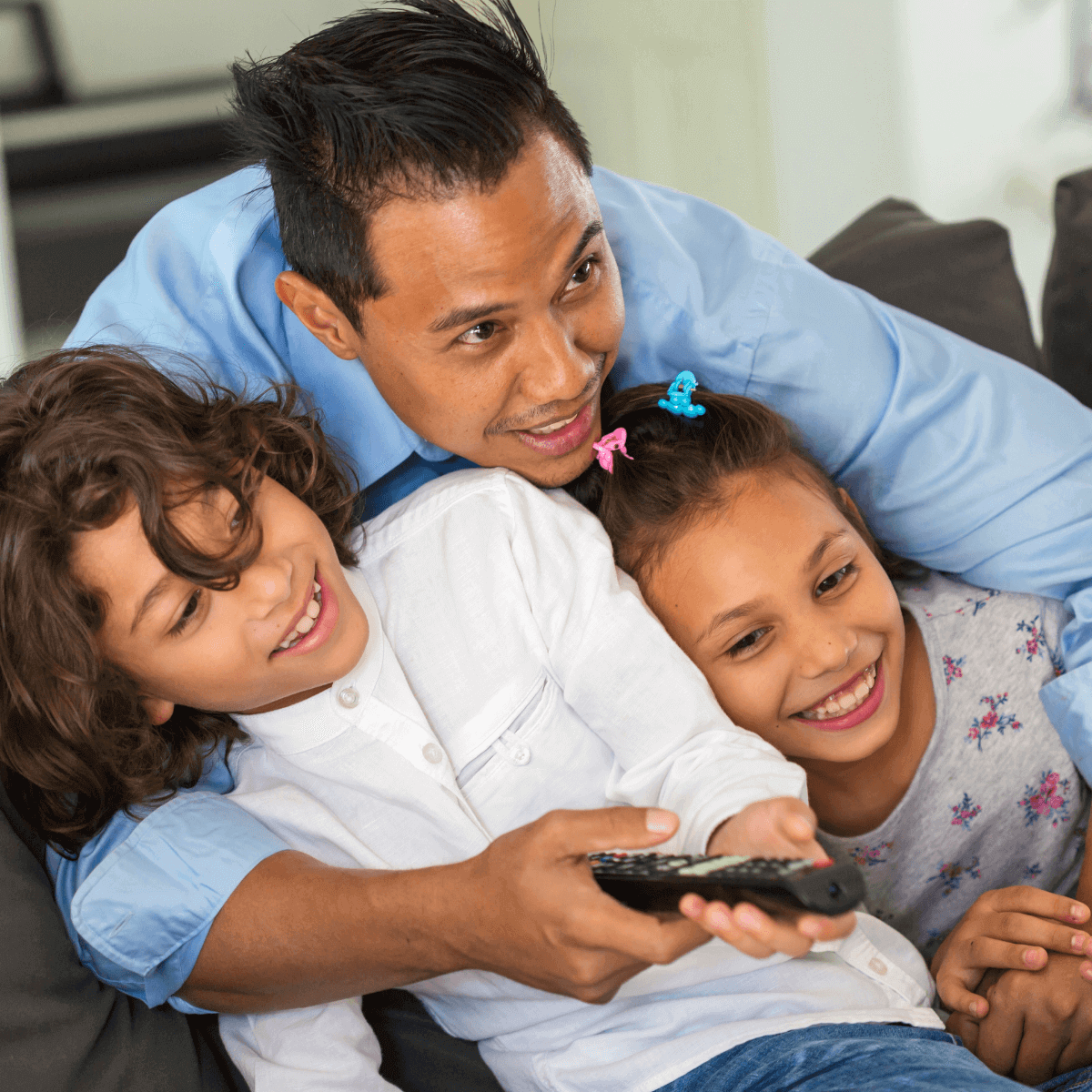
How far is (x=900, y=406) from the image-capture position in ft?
3.79

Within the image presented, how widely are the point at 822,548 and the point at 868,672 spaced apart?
0.43 ft

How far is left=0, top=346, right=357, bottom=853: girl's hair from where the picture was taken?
87 cm

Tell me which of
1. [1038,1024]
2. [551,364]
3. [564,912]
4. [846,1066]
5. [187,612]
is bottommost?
[1038,1024]

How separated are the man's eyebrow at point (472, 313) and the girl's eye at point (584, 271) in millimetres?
26

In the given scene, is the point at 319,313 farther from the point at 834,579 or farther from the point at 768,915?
the point at 768,915

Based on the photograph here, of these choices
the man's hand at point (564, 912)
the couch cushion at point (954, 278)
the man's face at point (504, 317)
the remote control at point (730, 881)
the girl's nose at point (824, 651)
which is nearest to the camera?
the remote control at point (730, 881)

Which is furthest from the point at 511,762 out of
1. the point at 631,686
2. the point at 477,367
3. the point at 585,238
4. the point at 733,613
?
the point at 585,238

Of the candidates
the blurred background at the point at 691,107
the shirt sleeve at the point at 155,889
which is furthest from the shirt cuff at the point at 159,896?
the blurred background at the point at 691,107

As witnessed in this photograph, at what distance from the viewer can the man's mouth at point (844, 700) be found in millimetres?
1069

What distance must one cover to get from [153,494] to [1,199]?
163cm

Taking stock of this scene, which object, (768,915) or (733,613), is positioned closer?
(768,915)

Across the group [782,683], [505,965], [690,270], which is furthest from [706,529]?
[505,965]

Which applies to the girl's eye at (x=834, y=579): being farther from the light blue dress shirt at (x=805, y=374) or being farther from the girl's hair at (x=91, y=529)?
the girl's hair at (x=91, y=529)

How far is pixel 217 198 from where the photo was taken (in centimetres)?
123
